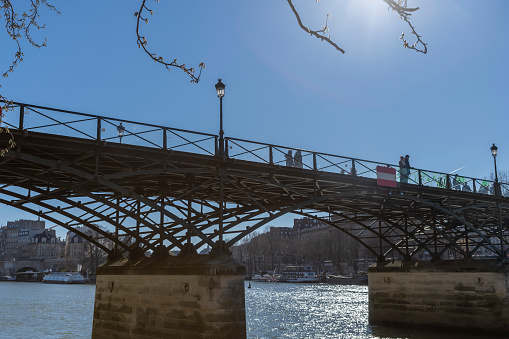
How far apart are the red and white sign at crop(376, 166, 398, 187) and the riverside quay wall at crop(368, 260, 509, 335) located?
28.6 feet

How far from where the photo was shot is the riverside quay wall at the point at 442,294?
3278 centimetres

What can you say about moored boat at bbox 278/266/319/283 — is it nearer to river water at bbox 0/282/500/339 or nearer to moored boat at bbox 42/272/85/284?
moored boat at bbox 42/272/85/284

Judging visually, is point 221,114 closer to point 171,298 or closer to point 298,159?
point 298,159

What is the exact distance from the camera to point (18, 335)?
35.2m

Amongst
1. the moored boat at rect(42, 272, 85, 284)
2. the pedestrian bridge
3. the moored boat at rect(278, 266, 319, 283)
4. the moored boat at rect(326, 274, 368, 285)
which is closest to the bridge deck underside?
the pedestrian bridge

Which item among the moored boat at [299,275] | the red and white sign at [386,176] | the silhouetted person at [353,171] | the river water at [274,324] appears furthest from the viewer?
the moored boat at [299,275]

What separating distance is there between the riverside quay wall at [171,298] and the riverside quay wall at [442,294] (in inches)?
759

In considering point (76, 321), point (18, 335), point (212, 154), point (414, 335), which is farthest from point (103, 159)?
point (76, 321)

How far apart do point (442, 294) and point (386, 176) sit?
33.7ft

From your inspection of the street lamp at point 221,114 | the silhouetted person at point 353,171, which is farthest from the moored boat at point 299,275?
the street lamp at point 221,114

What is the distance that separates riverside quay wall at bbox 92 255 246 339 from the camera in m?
20.0

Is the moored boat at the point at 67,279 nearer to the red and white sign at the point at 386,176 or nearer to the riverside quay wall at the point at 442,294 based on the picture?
the riverside quay wall at the point at 442,294

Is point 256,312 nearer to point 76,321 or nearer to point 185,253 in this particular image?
point 76,321

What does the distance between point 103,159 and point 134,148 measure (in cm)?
192
